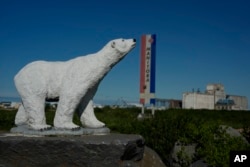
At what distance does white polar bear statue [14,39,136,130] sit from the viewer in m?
4.66

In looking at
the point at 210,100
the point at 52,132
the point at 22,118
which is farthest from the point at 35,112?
the point at 210,100

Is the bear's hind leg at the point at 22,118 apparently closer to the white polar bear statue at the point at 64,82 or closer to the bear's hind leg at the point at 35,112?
the white polar bear statue at the point at 64,82

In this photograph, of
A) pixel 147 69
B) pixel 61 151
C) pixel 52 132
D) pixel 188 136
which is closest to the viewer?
pixel 61 151

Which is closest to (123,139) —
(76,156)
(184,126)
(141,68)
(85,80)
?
(76,156)

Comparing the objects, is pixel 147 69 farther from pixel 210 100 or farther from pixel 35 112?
pixel 210 100

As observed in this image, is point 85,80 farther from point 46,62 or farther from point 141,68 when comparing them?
point 141,68

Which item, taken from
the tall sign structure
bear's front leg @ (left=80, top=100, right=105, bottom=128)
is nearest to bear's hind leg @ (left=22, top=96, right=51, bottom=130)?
bear's front leg @ (left=80, top=100, right=105, bottom=128)

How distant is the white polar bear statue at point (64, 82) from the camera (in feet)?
15.3

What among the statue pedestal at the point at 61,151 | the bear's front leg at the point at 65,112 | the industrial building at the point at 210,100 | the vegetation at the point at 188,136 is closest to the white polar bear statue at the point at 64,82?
the bear's front leg at the point at 65,112

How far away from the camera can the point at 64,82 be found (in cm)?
475

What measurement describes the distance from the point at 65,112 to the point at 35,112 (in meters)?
0.39

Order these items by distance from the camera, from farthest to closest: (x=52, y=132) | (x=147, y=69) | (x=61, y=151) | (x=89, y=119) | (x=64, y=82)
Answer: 1. (x=147, y=69)
2. (x=89, y=119)
3. (x=64, y=82)
4. (x=52, y=132)
5. (x=61, y=151)

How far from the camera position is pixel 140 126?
7828 mm

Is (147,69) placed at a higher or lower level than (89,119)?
higher
